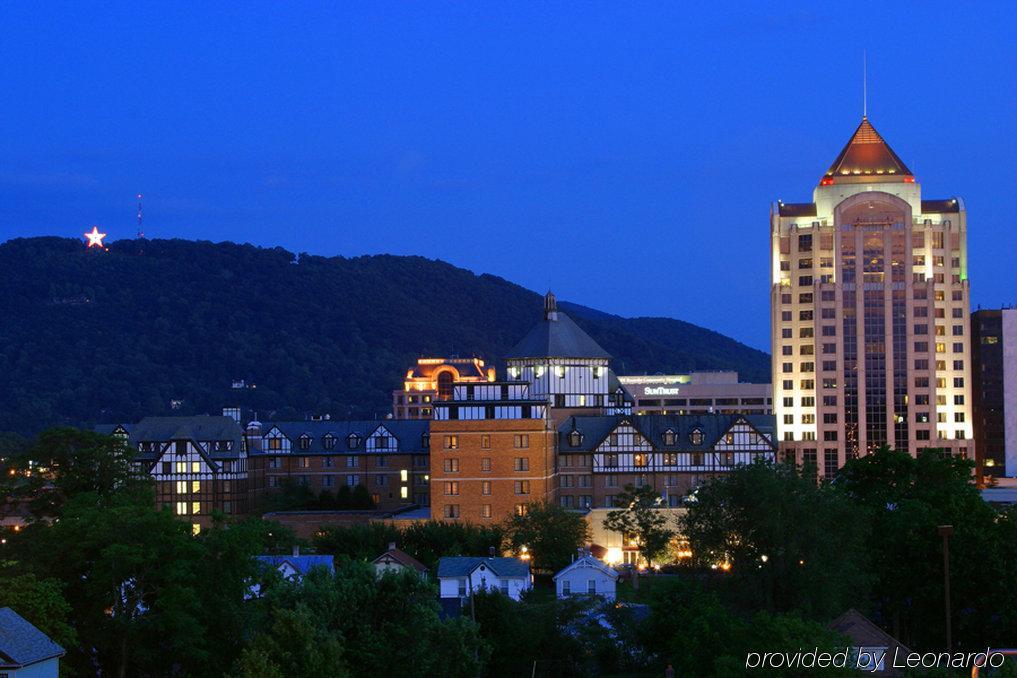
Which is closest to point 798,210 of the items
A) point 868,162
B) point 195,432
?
point 868,162

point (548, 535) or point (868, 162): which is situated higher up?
point (868, 162)

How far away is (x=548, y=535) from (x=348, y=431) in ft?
125

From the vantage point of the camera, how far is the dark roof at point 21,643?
49906 millimetres

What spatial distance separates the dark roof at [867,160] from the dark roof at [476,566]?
88.2 m

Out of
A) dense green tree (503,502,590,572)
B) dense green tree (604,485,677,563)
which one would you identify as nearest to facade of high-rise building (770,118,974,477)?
dense green tree (604,485,677,563)

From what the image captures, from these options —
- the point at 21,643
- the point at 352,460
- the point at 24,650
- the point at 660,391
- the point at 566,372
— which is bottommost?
the point at 24,650

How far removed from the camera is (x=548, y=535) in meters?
92.9

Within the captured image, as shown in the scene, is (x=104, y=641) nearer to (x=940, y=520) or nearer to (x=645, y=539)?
(x=940, y=520)

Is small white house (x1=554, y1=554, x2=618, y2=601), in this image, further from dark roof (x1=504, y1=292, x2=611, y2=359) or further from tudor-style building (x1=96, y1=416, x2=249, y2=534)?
dark roof (x1=504, y1=292, x2=611, y2=359)

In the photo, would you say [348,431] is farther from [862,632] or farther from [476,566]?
[862,632]

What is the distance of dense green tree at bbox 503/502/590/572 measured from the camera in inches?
3629

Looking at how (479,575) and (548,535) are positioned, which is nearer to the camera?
(479,575)

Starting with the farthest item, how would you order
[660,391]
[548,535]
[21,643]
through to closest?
[660,391] → [548,535] → [21,643]

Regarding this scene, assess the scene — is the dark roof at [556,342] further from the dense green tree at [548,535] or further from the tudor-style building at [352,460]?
the dense green tree at [548,535]
